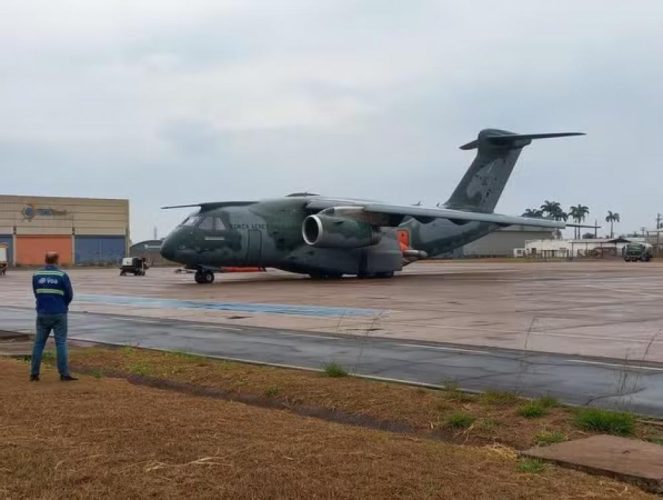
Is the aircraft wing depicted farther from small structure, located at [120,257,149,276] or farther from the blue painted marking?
small structure, located at [120,257,149,276]

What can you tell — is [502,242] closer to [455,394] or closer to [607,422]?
[455,394]

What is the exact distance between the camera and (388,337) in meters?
15.8

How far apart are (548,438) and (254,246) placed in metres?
29.8

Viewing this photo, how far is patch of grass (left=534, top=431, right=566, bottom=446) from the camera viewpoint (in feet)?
23.3

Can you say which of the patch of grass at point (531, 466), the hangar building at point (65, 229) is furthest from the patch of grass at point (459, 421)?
the hangar building at point (65, 229)

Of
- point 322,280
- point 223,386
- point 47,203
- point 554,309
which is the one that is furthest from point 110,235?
point 223,386

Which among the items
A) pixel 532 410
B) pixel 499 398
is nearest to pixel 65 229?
pixel 499 398

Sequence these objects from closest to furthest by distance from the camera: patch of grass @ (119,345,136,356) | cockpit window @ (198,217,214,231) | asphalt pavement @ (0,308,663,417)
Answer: asphalt pavement @ (0,308,663,417), patch of grass @ (119,345,136,356), cockpit window @ (198,217,214,231)

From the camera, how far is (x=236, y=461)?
6113 millimetres

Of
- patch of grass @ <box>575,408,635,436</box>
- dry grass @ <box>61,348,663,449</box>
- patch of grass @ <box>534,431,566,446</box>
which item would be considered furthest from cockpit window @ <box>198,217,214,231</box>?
patch of grass @ <box>534,431,566,446</box>

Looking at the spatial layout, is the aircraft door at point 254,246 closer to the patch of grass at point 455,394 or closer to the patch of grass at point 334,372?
the patch of grass at point 334,372

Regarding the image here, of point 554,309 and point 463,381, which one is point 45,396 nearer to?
point 463,381

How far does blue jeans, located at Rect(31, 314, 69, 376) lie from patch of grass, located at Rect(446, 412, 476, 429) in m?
5.40

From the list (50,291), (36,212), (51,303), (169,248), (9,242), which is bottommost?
(51,303)
